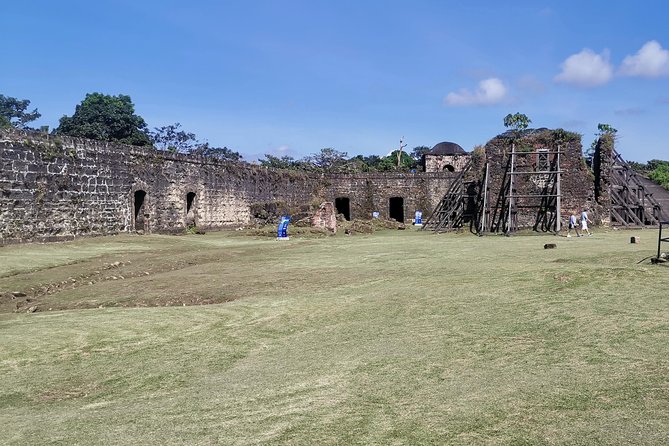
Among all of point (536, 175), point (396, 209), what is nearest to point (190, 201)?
point (536, 175)

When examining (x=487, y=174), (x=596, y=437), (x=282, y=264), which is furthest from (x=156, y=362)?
(x=487, y=174)

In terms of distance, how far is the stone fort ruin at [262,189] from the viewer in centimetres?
1466

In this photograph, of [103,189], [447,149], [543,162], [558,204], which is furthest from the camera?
[447,149]

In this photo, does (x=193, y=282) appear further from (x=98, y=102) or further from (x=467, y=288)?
(x=98, y=102)

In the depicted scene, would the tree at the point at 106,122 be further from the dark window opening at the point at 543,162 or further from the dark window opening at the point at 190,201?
the dark window opening at the point at 543,162

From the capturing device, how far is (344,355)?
515 centimetres

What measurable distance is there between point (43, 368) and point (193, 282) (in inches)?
162

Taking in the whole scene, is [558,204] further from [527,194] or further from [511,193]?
[511,193]

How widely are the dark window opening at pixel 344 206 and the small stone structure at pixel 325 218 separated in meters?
10.2

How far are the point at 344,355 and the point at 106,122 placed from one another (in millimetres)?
46966

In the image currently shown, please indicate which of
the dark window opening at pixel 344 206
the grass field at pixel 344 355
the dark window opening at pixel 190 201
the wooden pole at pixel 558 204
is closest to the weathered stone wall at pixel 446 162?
the dark window opening at pixel 344 206

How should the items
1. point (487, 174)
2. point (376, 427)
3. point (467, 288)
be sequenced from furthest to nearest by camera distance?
1. point (487, 174)
2. point (467, 288)
3. point (376, 427)

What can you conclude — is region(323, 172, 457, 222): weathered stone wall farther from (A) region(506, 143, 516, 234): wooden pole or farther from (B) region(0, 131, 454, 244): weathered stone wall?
(A) region(506, 143, 516, 234): wooden pole

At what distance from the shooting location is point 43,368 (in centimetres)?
525
